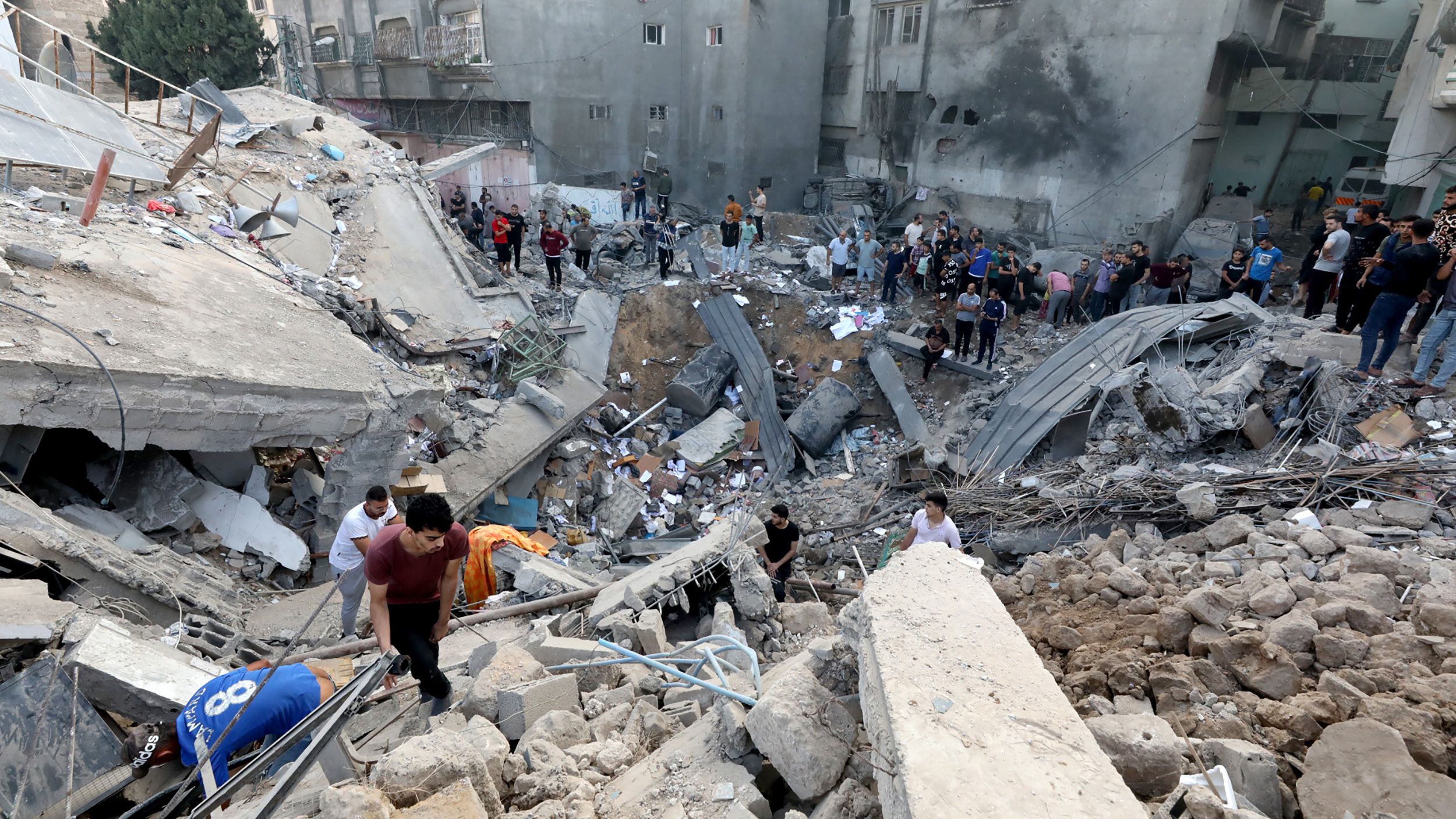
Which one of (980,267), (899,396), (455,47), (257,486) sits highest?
(455,47)

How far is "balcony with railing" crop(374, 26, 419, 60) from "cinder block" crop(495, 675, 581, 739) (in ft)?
63.9

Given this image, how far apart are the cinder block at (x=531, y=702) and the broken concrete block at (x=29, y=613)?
2053 millimetres

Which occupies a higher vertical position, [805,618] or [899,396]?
[805,618]

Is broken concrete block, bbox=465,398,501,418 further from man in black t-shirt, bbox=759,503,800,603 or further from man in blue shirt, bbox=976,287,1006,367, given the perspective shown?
man in blue shirt, bbox=976,287,1006,367

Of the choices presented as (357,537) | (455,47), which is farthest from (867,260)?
(455,47)

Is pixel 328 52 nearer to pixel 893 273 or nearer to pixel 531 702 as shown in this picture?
pixel 893 273

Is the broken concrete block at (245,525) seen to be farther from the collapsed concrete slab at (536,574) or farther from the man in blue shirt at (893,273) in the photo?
the man in blue shirt at (893,273)

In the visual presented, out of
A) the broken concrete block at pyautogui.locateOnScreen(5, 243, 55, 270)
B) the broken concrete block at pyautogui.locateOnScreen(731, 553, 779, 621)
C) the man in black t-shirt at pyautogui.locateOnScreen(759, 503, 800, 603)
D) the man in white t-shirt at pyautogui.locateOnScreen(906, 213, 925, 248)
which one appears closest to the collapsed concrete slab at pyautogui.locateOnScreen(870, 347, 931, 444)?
the man in white t-shirt at pyautogui.locateOnScreen(906, 213, 925, 248)

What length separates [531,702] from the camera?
2.96 m

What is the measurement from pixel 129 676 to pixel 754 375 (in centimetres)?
908

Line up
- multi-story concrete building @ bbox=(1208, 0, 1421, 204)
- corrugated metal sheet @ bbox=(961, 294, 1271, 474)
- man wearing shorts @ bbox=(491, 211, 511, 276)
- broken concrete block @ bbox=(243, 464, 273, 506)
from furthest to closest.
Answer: multi-story concrete building @ bbox=(1208, 0, 1421, 204)
man wearing shorts @ bbox=(491, 211, 511, 276)
corrugated metal sheet @ bbox=(961, 294, 1271, 474)
broken concrete block @ bbox=(243, 464, 273, 506)

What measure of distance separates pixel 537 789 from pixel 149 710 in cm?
196

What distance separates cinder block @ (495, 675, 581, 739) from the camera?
9.61 feet

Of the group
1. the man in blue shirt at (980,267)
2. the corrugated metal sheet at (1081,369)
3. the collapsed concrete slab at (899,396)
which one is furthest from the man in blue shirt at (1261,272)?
the collapsed concrete slab at (899,396)
